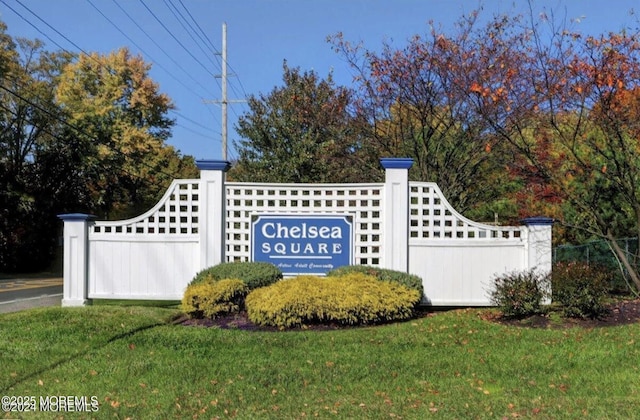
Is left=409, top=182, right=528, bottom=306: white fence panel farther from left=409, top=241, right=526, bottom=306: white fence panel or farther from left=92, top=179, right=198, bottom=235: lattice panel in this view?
left=92, top=179, right=198, bottom=235: lattice panel

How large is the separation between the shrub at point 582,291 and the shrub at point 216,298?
14.6 feet

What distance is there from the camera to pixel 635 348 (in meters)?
6.01

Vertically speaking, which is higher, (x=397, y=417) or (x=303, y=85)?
(x=303, y=85)

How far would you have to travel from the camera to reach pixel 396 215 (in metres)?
9.07

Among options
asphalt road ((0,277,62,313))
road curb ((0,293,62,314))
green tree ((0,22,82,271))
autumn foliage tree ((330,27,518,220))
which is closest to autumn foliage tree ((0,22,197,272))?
green tree ((0,22,82,271))

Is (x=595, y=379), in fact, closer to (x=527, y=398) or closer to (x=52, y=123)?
(x=527, y=398)

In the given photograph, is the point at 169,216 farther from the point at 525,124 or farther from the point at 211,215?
the point at 525,124

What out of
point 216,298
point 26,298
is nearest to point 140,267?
point 216,298

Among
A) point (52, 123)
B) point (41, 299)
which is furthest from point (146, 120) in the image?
point (41, 299)

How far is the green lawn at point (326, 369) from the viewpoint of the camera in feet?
14.5

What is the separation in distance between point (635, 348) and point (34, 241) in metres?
31.1

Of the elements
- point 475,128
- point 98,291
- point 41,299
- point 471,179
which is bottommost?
point 41,299

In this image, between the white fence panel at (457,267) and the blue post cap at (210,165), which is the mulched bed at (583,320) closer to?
the white fence panel at (457,267)

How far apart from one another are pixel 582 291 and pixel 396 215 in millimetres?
2992
